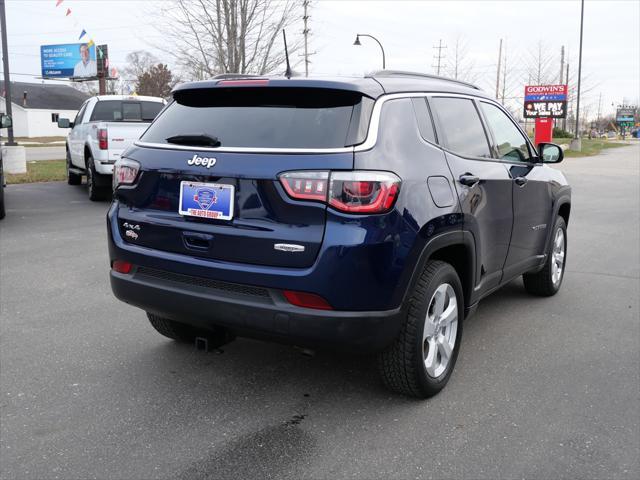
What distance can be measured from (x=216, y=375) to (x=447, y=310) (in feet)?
4.83

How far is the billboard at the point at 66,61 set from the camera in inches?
2815

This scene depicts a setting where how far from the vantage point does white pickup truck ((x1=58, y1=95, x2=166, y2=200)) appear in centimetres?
1184

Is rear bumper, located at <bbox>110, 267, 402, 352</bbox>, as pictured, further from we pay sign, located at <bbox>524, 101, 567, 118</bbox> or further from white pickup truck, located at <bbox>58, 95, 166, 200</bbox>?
we pay sign, located at <bbox>524, 101, 567, 118</bbox>

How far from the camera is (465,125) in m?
4.28

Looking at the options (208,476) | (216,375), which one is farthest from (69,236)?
(208,476)

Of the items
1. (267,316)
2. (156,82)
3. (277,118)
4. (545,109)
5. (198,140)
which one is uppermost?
(156,82)

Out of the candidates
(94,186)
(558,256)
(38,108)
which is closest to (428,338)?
(558,256)

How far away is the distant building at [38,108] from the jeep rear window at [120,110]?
6823 cm

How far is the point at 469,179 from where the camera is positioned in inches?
154

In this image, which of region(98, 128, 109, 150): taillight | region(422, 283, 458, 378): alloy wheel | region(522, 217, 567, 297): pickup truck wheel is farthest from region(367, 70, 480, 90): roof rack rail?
region(98, 128, 109, 150): taillight

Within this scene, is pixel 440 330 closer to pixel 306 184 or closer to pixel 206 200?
pixel 306 184

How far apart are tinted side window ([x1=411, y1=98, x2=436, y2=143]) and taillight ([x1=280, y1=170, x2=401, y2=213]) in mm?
662

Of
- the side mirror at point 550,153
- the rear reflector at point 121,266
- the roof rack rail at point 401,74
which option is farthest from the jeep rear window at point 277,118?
the side mirror at point 550,153

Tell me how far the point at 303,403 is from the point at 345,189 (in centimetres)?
133
